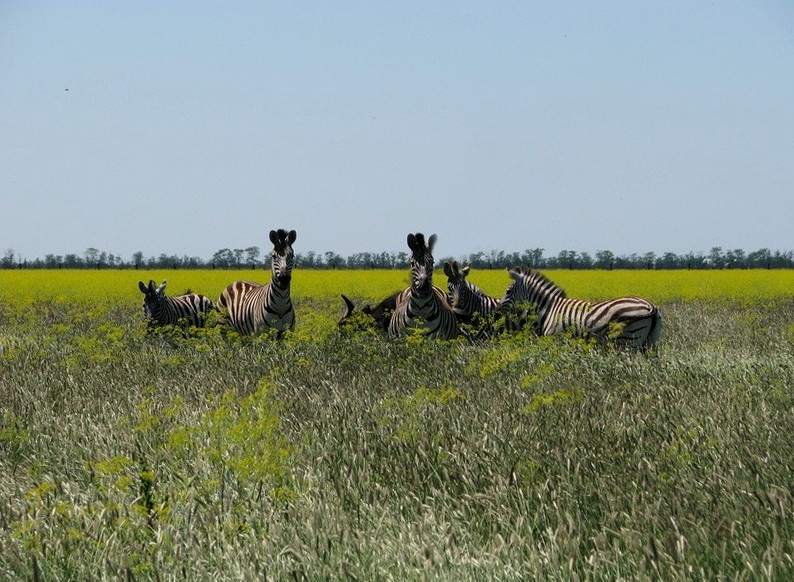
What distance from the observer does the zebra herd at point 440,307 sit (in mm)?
10117

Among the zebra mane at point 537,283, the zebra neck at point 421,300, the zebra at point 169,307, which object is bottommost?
the zebra at point 169,307

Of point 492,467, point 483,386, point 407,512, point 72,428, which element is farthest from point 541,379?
point 72,428

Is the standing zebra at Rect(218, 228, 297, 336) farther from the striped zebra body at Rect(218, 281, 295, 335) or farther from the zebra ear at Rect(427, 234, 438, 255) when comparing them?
the zebra ear at Rect(427, 234, 438, 255)

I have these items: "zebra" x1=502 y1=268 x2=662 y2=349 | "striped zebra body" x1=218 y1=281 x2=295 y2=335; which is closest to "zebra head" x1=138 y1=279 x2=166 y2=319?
"striped zebra body" x1=218 y1=281 x2=295 y2=335

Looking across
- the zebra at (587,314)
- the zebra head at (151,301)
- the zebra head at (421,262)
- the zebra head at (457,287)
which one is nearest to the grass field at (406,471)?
the zebra at (587,314)

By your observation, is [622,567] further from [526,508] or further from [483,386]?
[483,386]

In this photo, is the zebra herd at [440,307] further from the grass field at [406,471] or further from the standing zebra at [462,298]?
the grass field at [406,471]

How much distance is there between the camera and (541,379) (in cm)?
609

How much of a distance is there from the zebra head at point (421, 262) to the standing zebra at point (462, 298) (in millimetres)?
1535

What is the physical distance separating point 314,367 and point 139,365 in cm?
176

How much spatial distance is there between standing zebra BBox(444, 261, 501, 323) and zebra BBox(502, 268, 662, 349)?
42.2 inches

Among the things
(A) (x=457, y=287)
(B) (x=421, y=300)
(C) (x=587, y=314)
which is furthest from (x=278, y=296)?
(C) (x=587, y=314)

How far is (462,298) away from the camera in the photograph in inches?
496

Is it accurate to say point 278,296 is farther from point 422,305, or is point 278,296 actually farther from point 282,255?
point 422,305
